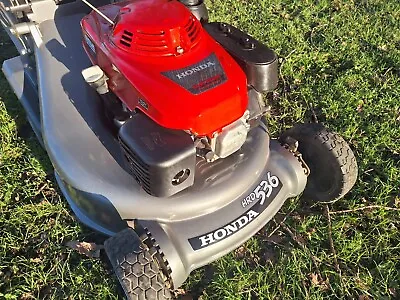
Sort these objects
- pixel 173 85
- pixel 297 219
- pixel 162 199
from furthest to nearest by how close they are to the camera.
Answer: pixel 297 219, pixel 162 199, pixel 173 85

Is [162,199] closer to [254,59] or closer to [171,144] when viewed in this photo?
[171,144]

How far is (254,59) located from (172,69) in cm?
34

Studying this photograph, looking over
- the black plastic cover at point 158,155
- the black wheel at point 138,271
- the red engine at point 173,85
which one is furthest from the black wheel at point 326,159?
the black wheel at point 138,271

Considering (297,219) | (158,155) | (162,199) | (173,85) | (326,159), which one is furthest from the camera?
(297,219)

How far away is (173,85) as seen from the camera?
1.92m

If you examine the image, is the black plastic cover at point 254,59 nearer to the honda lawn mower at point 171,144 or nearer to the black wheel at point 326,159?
the honda lawn mower at point 171,144

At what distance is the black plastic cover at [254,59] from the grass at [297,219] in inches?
27.2

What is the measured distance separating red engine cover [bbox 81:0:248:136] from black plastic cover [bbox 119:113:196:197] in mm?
46

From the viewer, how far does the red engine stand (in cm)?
187

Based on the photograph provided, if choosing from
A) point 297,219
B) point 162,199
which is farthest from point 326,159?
point 162,199

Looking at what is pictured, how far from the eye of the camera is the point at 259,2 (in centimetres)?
382

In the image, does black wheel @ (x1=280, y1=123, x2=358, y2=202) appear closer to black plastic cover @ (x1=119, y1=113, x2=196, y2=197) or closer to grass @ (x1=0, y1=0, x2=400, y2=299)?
grass @ (x1=0, y1=0, x2=400, y2=299)

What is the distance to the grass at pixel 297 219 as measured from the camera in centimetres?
222

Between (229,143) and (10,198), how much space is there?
3.80 ft
